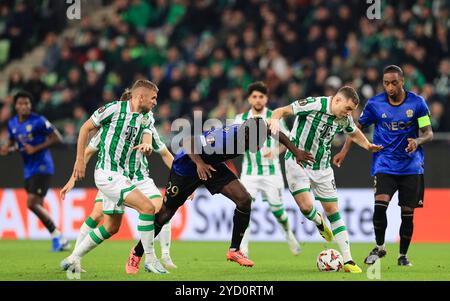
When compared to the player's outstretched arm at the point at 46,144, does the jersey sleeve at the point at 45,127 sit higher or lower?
higher

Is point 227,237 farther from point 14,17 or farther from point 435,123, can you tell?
point 14,17

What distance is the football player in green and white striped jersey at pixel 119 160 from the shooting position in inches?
370

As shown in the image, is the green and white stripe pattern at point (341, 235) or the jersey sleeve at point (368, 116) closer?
the green and white stripe pattern at point (341, 235)

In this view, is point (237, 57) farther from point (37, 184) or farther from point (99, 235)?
point (99, 235)

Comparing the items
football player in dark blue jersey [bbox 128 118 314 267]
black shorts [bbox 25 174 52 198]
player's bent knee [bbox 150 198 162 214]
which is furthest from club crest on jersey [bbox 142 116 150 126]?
black shorts [bbox 25 174 52 198]

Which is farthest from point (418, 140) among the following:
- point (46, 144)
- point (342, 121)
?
point (46, 144)

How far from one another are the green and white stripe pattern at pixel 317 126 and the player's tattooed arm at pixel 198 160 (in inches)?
53.4

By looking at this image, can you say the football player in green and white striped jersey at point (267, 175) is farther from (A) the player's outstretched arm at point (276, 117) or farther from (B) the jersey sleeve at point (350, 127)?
(A) the player's outstretched arm at point (276, 117)

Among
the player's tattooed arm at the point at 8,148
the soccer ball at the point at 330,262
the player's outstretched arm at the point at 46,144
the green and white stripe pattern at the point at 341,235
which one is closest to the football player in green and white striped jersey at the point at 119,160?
the soccer ball at the point at 330,262

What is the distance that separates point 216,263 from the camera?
1137cm

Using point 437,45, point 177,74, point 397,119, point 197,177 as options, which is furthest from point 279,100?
point 197,177

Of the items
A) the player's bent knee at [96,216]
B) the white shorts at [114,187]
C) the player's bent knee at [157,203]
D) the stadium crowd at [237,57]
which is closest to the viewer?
the white shorts at [114,187]

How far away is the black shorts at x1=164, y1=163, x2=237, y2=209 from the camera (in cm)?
985

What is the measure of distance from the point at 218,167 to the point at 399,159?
7.83 feet
